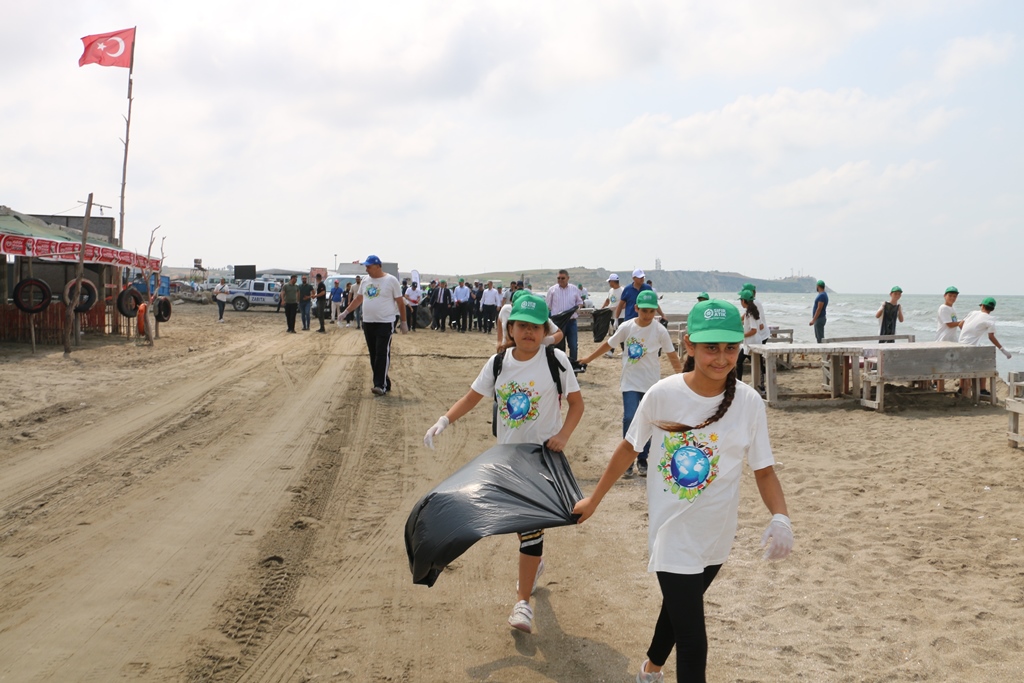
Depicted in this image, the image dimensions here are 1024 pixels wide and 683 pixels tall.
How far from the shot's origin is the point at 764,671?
3791 mm

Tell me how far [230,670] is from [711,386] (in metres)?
2.46

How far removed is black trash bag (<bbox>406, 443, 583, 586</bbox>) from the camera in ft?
11.8

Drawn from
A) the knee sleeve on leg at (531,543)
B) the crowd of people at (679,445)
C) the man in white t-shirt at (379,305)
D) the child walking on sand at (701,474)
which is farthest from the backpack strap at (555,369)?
the man in white t-shirt at (379,305)

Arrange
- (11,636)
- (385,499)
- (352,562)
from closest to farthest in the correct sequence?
(11,636) < (352,562) < (385,499)

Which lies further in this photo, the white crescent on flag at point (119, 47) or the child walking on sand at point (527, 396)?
the white crescent on flag at point (119, 47)

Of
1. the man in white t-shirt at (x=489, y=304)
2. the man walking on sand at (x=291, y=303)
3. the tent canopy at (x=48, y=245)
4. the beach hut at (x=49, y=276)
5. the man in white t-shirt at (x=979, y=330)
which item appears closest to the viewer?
the man in white t-shirt at (x=979, y=330)

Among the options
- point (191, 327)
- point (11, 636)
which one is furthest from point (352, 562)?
point (191, 327)

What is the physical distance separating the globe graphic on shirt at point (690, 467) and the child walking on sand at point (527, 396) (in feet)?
3.76

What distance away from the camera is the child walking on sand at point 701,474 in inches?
115

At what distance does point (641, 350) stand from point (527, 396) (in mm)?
2831

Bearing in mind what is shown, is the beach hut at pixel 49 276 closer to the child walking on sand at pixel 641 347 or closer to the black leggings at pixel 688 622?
the child walking on sand at pixel 641 347

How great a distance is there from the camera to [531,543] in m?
4.13

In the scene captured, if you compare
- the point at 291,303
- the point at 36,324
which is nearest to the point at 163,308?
the point at 291,303

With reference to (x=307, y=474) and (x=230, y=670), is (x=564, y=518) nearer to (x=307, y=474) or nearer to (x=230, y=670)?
(x=230, y=670)
